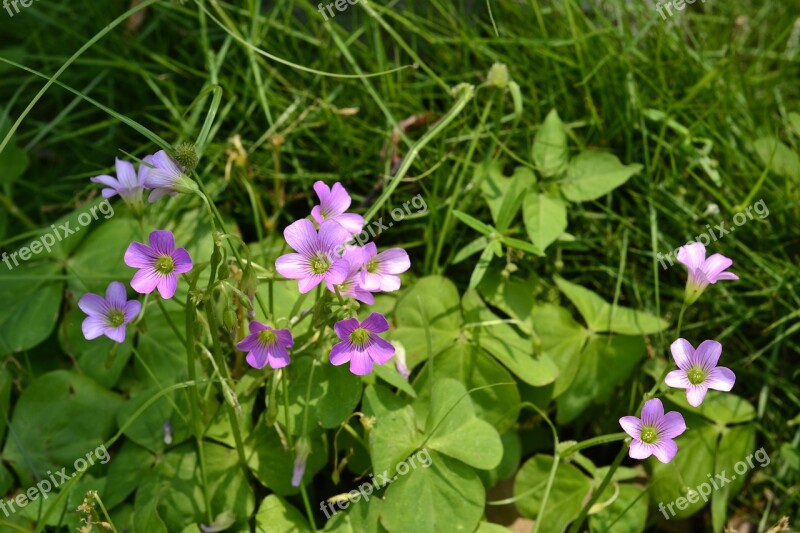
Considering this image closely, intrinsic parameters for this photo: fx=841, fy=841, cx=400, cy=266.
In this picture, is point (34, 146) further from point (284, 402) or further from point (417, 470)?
point (417, 470)

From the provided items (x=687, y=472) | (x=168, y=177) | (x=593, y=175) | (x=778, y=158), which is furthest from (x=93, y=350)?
(x=778, y=158)

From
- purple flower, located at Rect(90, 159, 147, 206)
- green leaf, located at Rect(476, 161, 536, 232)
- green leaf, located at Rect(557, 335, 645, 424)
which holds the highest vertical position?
purple flower, located at Rect(90, 159, 147, 206)

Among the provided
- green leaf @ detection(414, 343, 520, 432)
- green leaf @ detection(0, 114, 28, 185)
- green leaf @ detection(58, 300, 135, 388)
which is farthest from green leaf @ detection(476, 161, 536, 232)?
green leaf @ detection(0, 114, 28, 185)

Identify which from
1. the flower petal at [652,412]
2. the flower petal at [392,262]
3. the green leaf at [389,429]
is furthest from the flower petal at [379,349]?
the flower petal at [652,412]

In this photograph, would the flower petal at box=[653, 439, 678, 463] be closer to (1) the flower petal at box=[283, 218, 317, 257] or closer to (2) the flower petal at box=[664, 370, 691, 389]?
(2) the flower petal at box=[664, 370, 691, 389]

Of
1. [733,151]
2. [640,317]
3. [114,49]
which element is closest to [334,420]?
[640,317]

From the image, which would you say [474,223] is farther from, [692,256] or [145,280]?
[145,280]
